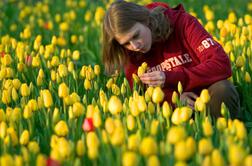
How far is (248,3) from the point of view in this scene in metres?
6.27

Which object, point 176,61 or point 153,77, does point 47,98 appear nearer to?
point 153,77

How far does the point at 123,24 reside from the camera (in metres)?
3.09

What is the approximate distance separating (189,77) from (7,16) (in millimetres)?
3580

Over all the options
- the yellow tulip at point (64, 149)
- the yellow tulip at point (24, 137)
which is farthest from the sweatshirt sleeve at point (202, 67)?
the yellow tulip at point (64, 149)

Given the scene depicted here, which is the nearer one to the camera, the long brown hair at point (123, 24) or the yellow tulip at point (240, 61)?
the long brown hair at point (123, 24)

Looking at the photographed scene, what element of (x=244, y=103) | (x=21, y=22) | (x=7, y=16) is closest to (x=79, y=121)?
(x=244, y=103)

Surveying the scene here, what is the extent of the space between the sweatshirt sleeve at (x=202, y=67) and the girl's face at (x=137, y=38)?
20 cm

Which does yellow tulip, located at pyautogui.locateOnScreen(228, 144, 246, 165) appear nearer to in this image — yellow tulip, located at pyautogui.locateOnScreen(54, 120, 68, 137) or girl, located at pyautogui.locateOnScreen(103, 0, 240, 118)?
yellow tulip, located at pyautogui.locateOnScreen(54, 120, 68, 137)

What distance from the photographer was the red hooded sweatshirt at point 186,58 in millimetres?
3105

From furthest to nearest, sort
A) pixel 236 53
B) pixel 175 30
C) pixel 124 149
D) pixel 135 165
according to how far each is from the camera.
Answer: pixel 236 53
pixel 175 30
pixel 124 149
pixel 135 165

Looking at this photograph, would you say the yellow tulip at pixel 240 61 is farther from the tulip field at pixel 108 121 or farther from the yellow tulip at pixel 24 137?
the yellow tulip at pixel 24 137

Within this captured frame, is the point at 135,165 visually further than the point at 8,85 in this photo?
No

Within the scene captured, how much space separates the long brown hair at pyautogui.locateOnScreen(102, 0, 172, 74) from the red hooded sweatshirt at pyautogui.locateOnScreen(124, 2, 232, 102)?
75 mm

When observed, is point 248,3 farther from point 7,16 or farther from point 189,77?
point 189,77
